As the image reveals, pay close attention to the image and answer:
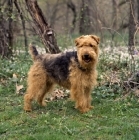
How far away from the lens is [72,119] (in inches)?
273

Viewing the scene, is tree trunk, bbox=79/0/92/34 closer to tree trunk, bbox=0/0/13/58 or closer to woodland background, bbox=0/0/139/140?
tree trunk, bbox=0/0/13/58

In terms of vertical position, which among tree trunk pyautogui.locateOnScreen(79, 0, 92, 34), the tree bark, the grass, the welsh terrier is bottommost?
the grass

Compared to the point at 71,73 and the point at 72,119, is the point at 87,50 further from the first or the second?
the point at 72,119

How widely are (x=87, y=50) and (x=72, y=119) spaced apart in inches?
51.4

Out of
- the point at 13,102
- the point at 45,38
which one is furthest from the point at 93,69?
the point at 45,38

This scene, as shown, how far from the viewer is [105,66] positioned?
1131cm

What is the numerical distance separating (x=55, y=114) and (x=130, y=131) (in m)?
1.75

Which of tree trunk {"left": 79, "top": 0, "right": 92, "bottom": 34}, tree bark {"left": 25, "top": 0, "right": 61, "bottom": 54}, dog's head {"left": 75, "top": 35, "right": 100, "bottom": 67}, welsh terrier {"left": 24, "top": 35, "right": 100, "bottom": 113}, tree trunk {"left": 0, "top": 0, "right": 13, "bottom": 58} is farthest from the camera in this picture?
tree trunk {"left": 79, "top": 0, "right": 92, "bottom": 34}

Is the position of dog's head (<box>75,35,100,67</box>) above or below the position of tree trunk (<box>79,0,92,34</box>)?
below

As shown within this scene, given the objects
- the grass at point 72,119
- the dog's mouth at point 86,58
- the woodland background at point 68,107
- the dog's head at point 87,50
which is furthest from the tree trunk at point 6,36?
the dog's mouth at point 86,58

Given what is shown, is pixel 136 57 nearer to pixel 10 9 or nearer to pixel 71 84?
pixel 71 84

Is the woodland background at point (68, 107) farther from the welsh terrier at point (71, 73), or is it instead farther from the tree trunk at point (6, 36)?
the tree trunk at point (6, 36)

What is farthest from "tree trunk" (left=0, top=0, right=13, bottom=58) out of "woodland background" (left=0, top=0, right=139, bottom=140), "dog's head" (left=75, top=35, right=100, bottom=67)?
"dog's head" (left=75, top=35, right=100, bottom=67)

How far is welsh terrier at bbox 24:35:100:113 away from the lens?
6.99 meters
